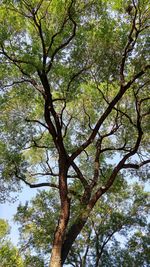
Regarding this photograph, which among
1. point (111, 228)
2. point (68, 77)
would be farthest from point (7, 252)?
point (68, 77)

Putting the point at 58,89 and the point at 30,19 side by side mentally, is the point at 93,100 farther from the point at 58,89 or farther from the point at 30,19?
the point at 30,19

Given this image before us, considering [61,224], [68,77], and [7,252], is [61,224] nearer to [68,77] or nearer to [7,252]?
[68,77]

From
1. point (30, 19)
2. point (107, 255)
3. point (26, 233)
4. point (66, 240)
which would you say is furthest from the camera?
point (107, 255)

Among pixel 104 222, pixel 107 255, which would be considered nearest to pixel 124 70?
pixel 104 222

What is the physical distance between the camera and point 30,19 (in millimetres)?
9648

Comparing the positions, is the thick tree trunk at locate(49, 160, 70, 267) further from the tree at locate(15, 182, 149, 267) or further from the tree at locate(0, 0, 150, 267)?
the tree at locate(15, 182, 149, 267)

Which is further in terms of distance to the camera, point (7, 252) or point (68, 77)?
point (7, 252)

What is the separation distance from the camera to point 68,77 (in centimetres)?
1017

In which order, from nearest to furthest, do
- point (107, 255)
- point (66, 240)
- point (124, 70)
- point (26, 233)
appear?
point (66, 240) → point (124, 70) → point (26, 233) → point (107, 255)

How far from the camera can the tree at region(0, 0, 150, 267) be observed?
9.02m

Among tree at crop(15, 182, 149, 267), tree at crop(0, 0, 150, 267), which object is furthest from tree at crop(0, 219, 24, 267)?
tree at crop(0, 0, 150, 267)

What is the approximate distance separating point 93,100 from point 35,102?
1908mm

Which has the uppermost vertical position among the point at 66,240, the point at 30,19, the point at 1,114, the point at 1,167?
the point at 30,19

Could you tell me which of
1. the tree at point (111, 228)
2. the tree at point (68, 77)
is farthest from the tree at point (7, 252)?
the tree at point (68, 77)
